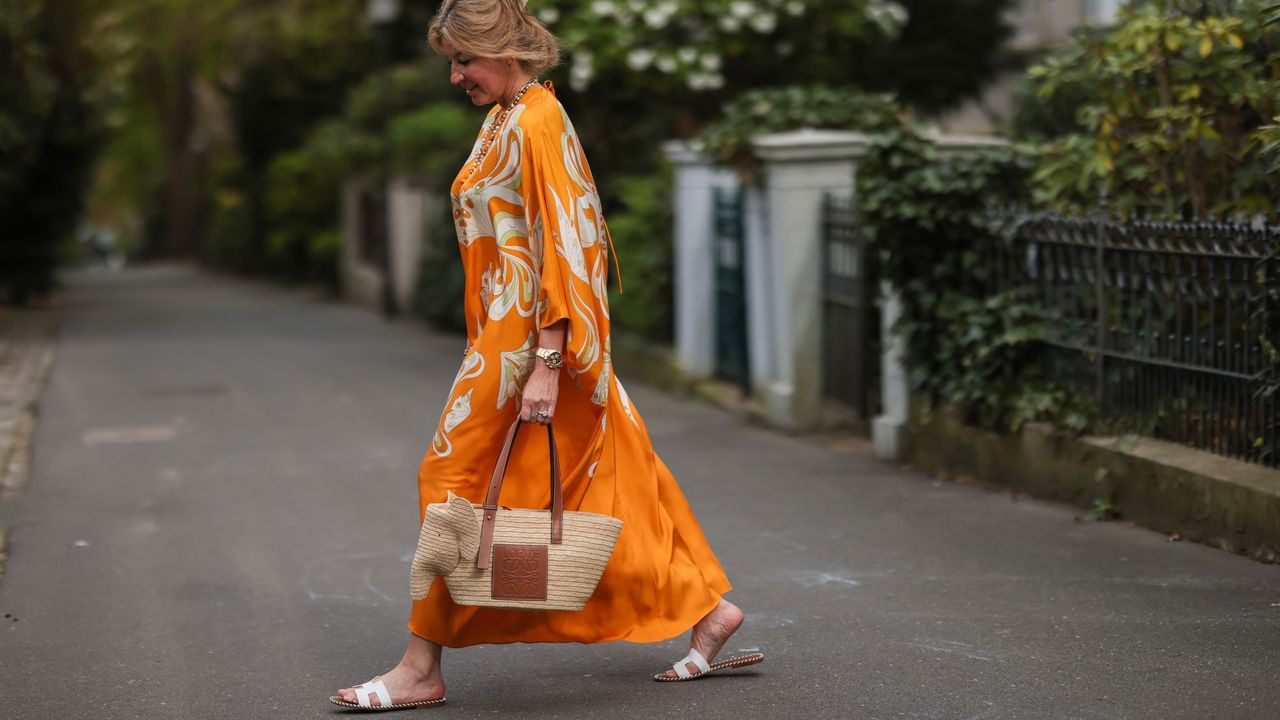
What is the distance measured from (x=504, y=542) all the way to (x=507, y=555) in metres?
0.03

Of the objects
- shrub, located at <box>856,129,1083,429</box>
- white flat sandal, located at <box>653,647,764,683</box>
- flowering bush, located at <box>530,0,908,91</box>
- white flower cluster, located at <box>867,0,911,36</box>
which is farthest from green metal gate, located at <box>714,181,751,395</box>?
white flat sandal, located at <box>653,647,764,683</box>

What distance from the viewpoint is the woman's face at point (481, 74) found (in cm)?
451

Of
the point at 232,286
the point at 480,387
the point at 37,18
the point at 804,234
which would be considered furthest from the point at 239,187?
the point at 480,387

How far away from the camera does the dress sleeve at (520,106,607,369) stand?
14.6 feet

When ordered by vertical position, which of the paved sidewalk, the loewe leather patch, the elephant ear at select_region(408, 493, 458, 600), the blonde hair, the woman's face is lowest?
the paved sidewalk

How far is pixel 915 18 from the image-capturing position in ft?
62.8

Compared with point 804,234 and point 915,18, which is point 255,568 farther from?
point 915,18

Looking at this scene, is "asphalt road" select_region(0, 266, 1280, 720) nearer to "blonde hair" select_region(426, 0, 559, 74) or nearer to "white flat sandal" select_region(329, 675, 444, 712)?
"white flat sandal" select_region(329, 675, 444, 712)

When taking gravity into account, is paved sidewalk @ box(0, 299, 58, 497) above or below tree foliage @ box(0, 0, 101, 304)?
below

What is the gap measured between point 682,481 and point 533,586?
471 cm

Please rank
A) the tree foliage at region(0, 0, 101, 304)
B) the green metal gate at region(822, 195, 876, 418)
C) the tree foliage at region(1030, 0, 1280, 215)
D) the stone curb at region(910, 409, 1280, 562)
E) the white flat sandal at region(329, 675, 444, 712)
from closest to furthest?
the white flat sandal at region(329, 675, 444, 712) → the stone curb at region(910, 409, 1280, 562) → the tree foliage at region(1030, 0, 1280, 215) → the green metal gate at region(822, 195, 876, 418) → the tree foliage at region(0, 0, 101, 304)

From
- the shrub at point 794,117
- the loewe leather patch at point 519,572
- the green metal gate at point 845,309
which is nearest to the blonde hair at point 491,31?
the loewe leather patch at point 519,572

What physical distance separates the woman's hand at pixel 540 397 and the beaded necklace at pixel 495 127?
578 mm

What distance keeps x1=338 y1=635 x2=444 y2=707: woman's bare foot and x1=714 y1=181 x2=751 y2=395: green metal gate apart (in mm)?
7267
